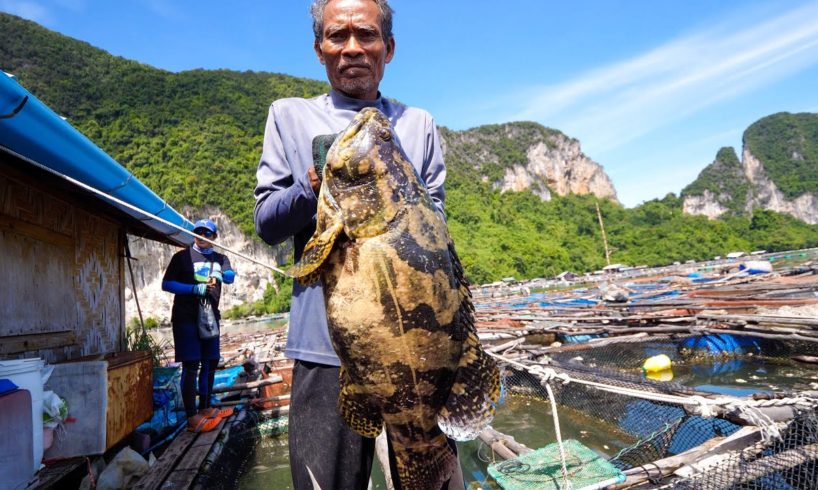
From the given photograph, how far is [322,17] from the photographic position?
1877 mm

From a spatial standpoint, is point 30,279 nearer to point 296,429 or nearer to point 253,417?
point 253,417

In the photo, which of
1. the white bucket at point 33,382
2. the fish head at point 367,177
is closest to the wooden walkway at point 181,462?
the white bucket at point 33,382

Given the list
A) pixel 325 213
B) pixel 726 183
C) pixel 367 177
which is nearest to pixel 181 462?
pixel 325 213

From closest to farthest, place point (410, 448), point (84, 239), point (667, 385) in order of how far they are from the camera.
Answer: point (410, 448) < point (667, 385) < point (84, 239)

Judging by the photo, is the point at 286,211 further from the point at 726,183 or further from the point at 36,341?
the point at 726,183

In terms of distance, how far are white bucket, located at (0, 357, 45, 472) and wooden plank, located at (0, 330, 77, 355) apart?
1.42 m

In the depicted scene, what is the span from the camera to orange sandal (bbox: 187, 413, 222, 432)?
5.89 meters

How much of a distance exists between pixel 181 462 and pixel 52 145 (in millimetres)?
3701

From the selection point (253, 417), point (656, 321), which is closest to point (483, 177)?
point (656, 321)

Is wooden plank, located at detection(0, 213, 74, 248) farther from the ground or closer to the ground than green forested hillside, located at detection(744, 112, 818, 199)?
closer to the ground

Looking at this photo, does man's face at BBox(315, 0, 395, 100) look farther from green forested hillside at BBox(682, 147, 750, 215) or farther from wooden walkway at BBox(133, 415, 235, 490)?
green forested hillside at BBox(682, 147, 750, 215)

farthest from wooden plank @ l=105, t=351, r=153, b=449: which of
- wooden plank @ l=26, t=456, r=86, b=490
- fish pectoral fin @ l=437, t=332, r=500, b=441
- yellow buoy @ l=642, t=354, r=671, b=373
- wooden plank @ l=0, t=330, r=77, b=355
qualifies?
yellow buoy @ l=642, t=354, r=671, b=373

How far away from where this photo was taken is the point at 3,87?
8.91ft

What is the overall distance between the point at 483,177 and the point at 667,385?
119421mm
